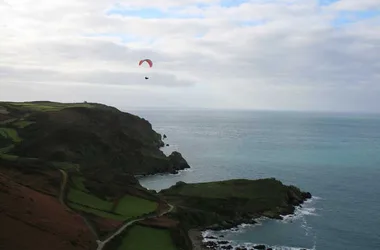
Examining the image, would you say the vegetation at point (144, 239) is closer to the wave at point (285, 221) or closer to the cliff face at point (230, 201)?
the wave at point (285, 221)

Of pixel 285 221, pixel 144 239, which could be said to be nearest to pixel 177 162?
pixel 285 221

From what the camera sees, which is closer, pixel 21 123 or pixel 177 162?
pixel 21 123

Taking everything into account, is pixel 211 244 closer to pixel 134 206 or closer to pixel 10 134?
pixel 134 206

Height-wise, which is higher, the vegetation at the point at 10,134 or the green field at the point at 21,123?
the green field at the point at 21,123

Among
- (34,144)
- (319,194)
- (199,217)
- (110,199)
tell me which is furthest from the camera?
(34,144)

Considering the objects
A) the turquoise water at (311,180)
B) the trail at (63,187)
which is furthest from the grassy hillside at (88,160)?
the turquoise water at (311,180)

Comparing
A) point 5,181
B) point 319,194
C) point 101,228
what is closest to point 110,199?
point 101,228

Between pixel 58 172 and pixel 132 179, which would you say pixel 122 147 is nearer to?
pixel 132 179
